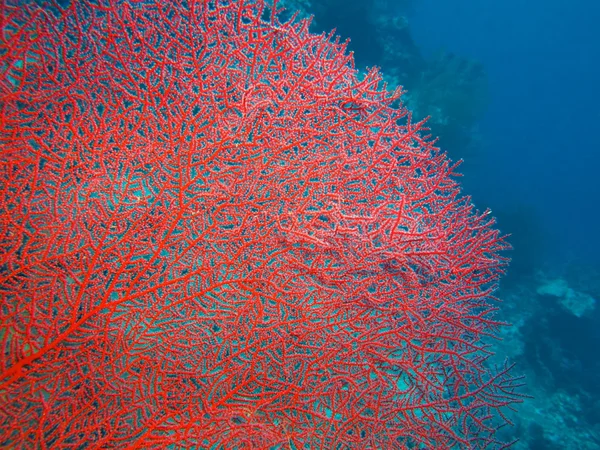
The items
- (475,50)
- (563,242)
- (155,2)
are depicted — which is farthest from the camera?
(475,50)

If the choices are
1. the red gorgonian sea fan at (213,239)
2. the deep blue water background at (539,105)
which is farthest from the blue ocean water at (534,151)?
the red gorgonian sea fan at (213,239)

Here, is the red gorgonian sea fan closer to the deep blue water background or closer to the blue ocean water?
the blue ocean water

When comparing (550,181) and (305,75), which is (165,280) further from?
(550,181)

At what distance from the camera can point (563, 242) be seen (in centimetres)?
3088

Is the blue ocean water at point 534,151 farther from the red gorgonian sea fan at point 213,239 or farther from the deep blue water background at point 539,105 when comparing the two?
the red gorgonian sea fan at point 213,239

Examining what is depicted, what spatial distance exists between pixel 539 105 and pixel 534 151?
10.5m

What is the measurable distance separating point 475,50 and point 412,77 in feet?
174

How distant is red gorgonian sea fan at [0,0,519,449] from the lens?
2.62 m

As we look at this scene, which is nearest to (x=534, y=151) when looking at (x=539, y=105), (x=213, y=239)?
(x=539, y=105)

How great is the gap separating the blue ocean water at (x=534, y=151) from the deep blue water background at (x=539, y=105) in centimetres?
20

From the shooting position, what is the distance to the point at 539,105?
45688 millimetres

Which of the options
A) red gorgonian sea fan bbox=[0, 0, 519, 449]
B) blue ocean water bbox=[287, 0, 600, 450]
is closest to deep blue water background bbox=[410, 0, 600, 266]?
blue ocean water bbox=[287, 0, 600, 450]

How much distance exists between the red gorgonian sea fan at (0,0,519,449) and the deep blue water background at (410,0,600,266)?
21.0 meters

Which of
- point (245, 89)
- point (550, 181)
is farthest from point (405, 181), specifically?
point (550, 181)
